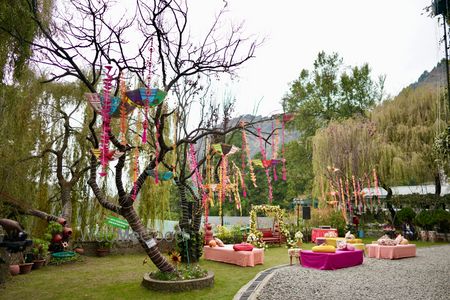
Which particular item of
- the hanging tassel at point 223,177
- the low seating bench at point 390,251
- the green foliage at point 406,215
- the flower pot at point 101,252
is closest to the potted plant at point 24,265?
the flower pot at point 101,252

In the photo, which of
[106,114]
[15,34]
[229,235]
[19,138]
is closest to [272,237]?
[229,235]

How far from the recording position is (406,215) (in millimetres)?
18203

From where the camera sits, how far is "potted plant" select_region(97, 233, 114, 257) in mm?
12180

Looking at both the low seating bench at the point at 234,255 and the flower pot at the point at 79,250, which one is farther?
the flower pot at the point at 79,250

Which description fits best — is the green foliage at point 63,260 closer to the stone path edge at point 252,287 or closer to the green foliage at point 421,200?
the stone path edge at point 252,287

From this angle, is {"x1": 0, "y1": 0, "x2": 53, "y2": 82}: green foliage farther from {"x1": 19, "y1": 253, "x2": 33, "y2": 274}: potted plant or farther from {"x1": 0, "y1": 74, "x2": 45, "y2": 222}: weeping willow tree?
{"x1": 19, "y1": 253, "x2": 33, "y2": 274}: potted plant

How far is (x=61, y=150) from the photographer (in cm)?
1105

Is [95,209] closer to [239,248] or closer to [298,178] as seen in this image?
[239,248]

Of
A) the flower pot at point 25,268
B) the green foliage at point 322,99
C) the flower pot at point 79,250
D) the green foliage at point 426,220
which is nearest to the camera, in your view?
the flower pot at point 25,268

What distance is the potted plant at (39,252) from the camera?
9406 mm

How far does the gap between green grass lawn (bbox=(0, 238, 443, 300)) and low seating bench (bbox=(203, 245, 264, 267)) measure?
219 millimetres

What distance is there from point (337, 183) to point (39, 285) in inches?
580

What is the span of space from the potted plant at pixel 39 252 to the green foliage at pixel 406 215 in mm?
16540

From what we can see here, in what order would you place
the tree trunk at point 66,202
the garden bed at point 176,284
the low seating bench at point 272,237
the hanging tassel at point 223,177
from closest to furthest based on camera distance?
1. the garden bed at point 176,284
2. the hanging tassel at point 223,177
3. the tree trunk at point 66,202
4. the low seating bench at point 272,237
